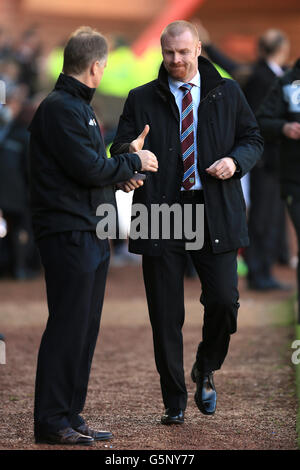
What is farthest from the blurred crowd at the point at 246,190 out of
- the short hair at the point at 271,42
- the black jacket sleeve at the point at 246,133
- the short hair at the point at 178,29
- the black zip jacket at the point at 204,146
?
the short hair at the point at 178,29

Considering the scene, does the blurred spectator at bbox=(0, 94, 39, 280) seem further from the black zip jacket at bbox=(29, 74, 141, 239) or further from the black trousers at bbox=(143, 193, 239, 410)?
the black zip jacket at bbox=(29, 74, 141, 239)

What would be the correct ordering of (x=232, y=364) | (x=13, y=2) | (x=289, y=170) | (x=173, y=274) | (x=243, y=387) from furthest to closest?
(x=13, y=2) → (x=289, y=170) → (x=232, y=364) → (x=243, y=387) → (x=173, y=274)

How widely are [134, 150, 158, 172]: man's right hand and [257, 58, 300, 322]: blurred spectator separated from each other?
277 centimetres

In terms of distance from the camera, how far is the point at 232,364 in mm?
6789

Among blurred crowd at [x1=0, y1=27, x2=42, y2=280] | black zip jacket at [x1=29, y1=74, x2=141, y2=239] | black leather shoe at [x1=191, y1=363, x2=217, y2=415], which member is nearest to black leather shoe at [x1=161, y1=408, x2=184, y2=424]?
black leather shoe at [x1=191, y1=363, x2=217, y2=415]

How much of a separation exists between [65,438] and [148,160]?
1426 millimetres

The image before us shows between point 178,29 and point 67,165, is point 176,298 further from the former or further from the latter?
point 178,29

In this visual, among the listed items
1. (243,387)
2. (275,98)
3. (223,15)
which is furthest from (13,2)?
(243,387)

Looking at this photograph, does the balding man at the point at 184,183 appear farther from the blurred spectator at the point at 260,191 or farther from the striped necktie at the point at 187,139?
the blurred spectator at the point at 260,191

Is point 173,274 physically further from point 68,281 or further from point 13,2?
point 13,2

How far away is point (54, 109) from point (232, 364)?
298 cm

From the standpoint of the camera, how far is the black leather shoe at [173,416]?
5.00 m

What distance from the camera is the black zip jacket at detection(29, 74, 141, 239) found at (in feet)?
14.5

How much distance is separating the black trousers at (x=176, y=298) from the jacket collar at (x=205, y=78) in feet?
2.60
